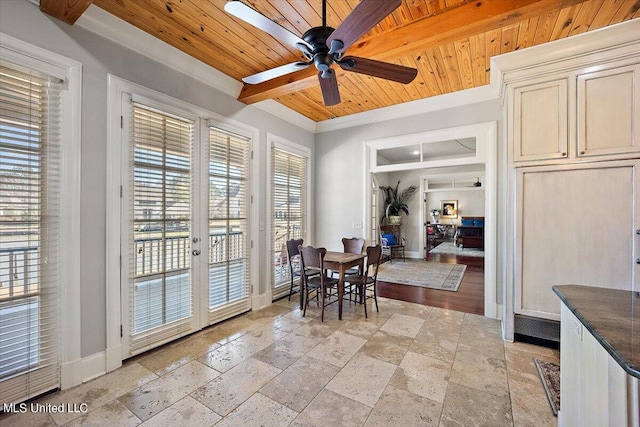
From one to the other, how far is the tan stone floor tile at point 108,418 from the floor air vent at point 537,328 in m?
3.33

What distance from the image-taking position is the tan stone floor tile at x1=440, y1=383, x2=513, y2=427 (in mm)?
1663

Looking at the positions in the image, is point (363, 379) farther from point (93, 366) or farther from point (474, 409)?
point (93, 366)

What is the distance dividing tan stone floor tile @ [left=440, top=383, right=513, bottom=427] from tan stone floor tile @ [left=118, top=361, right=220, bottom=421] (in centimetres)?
175

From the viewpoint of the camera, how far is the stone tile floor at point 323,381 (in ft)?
5.57

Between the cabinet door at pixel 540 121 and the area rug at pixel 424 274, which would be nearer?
the cabinet door at pixel 540 121

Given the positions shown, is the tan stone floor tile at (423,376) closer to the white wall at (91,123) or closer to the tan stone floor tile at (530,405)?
the tan stone floor tile at (530,405)

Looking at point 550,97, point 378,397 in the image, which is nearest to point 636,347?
point 378,397

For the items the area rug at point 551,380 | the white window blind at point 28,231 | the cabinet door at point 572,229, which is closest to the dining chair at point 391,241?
the cabinet door at point 572,229

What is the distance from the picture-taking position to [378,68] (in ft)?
6.63

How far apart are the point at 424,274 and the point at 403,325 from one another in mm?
2815

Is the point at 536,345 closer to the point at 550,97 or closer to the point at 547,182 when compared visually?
the point at 547,182

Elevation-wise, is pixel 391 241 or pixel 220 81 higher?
pixel 220 81

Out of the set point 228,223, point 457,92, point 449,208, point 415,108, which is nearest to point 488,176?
point 457,92

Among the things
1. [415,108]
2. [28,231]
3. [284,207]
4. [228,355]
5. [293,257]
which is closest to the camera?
[28,231]
